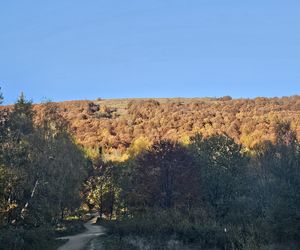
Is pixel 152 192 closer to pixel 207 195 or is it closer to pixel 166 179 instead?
pixel 166 179

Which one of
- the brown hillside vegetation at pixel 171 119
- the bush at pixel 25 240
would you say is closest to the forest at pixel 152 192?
the bush at pixel 25 240

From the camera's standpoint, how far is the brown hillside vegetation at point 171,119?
331 ft

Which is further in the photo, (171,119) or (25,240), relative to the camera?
(171,119)

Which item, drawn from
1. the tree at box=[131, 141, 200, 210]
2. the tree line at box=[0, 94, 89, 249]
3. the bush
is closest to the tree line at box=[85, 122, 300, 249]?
the tree at box=[131, 141, 200, 210]

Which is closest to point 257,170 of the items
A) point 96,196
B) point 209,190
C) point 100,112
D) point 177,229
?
point 209,190

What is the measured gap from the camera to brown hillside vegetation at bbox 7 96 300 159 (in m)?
101

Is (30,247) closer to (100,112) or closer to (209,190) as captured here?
(209,190)

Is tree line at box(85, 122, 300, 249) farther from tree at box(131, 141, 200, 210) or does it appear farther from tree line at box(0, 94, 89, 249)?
tree line at box(0, 94, 89, 249)

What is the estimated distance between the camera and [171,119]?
12438 cm

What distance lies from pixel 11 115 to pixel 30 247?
13455mm

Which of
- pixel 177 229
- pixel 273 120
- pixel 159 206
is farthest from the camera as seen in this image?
pixel 273 120

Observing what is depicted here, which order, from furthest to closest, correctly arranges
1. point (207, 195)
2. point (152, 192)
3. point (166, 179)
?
point (207, 195) → point (152, 192) → point (166, 179)

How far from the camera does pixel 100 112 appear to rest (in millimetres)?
151625

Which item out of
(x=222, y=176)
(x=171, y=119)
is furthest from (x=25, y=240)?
(x=171, y=119)
